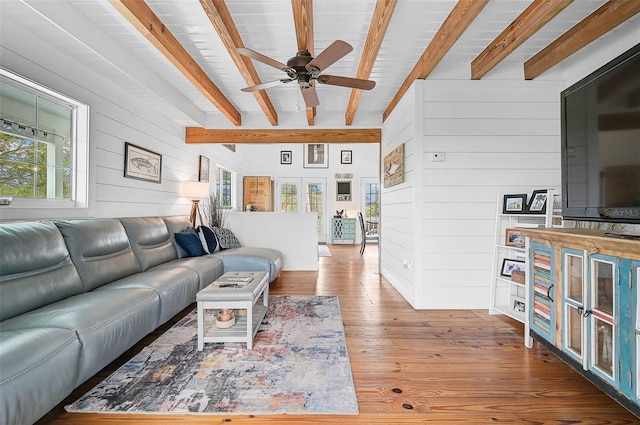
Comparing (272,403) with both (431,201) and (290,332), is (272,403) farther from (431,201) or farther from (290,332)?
(431,201)

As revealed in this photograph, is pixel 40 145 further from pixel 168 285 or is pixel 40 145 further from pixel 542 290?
pixel 542 290

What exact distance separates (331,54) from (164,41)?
138 centimetres

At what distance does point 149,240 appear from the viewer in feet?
10.7

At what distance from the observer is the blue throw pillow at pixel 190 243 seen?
3.78 meters

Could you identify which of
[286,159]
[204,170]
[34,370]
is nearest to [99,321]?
[34,370]

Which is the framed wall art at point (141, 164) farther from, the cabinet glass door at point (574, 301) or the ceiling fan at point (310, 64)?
the cabinet glass door at point (574, 301)

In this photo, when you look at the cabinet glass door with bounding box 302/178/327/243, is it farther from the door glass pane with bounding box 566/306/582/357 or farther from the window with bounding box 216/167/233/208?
the door glass pane with bounding box 566/306/582/357

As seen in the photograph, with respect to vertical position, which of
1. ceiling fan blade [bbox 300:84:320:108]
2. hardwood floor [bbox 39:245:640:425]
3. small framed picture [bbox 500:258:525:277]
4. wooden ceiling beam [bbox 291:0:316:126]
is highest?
wooden ceiling beam [bbox 291:0:316:126]

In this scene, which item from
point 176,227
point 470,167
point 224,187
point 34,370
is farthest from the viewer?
point 224,187

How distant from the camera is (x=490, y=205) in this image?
10.5 feet

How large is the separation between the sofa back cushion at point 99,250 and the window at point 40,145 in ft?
1.50

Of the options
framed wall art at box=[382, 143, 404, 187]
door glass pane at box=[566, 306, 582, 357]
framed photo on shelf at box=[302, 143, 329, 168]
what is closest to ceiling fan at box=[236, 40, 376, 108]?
framed wall art at box=[382, 143, 404, 187]

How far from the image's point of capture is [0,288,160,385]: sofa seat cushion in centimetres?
158

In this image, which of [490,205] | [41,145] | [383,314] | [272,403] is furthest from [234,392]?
[490,205]
